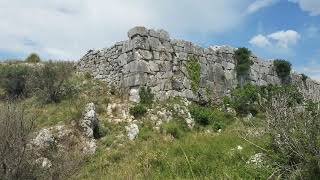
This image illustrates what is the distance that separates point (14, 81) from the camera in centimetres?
1869

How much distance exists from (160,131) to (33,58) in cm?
1090

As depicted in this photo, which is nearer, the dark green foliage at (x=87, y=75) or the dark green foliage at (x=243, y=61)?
Answer: the dark green foliage at (x=87, y=75)

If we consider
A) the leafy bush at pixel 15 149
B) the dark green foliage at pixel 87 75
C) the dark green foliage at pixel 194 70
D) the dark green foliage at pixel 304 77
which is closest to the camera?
the leafy bush at pixel 15 149

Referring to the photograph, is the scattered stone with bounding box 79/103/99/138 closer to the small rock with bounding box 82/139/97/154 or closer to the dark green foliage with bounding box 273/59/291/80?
the small rock with bounding box 82/139/97/154

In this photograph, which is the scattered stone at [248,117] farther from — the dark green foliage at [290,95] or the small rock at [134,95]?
the small rock at [134,95]

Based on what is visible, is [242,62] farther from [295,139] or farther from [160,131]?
[295,139]

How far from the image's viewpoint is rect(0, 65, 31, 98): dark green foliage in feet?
61.1

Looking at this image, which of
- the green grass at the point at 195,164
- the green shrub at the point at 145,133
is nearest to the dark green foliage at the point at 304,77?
the green shrub at the point at 145,133

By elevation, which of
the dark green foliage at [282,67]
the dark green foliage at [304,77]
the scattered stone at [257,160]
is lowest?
the scattered stone at [257,160]

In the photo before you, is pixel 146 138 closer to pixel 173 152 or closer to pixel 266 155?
pixel 173 152

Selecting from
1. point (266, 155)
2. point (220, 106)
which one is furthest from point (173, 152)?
point (220, 106)

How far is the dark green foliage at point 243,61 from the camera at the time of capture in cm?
2112

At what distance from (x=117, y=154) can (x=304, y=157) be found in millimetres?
6864

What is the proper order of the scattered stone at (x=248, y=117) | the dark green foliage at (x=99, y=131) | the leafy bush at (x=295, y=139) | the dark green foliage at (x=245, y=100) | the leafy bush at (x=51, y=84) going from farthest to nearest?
the dark green foliage at (x=245, y=100) → the scattered stone at (x=248, y=117) → the leafy bush at (x=51, y=84) → the dark green foliage at (x=99, y=131) → the leafy bush at (x=295, y=139)
